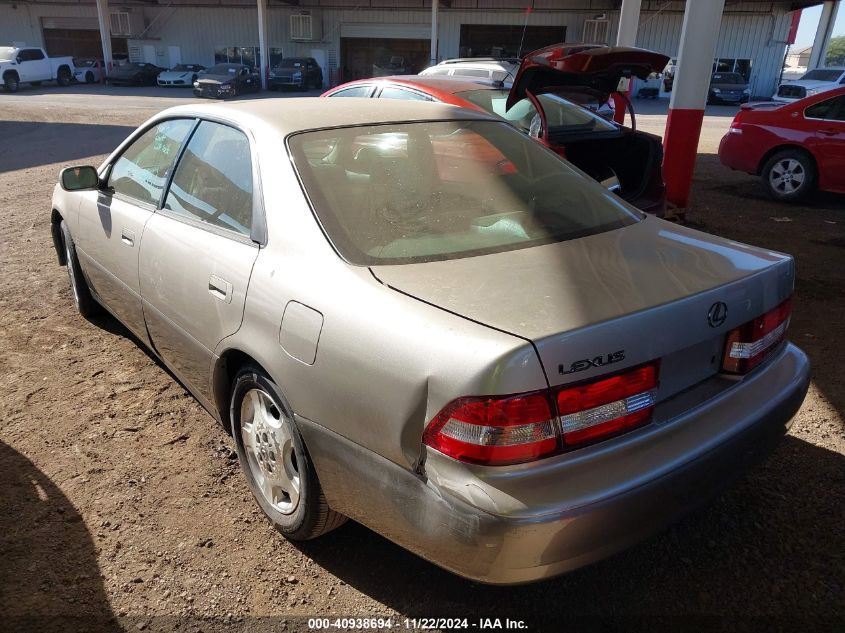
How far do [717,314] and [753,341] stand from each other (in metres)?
0.29

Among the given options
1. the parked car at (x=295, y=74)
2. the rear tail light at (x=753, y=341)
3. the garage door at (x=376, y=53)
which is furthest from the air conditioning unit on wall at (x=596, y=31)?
the rear tail light at (x=753, y=341)

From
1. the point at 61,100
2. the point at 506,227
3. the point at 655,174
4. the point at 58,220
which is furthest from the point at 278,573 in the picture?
the point at 61,100

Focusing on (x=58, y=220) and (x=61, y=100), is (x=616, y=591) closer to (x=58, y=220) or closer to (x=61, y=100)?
(x=58, y=220)

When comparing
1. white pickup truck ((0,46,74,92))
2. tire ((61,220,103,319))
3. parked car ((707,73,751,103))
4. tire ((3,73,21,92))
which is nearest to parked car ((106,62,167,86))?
white pickup truck ((0,46,74,92))

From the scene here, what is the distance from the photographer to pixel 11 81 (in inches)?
1060

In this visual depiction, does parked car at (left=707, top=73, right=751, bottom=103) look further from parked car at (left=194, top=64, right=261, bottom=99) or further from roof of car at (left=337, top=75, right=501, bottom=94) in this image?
roof of car at (left=337, top=75, right=501, bottom=94)

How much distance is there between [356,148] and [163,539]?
1.72 m

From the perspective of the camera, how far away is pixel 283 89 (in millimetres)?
30578

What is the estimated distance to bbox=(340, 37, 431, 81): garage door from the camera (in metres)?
35.0

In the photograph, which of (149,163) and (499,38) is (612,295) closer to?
(149,163)

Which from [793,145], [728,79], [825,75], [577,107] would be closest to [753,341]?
[577,107]

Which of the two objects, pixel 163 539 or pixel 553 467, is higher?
pixel 553 467

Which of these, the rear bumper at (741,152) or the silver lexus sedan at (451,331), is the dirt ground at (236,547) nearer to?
the silver lexus sedan at (451,331)

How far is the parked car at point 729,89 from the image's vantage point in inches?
1080
